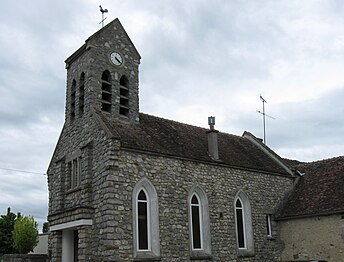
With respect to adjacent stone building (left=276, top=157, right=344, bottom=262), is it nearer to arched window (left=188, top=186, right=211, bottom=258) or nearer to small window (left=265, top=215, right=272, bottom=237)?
small window (left=265, top=215, right=272, bottom=237)

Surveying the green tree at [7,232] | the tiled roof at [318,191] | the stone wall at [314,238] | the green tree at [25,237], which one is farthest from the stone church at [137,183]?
the green tree at [7,232]

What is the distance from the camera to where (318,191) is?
2400 centimetres

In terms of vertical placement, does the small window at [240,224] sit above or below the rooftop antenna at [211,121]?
below

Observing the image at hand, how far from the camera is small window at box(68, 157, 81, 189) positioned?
2058 centimetres

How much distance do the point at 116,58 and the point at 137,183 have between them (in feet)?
Answer: 22.0

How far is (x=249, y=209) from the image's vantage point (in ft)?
76.5

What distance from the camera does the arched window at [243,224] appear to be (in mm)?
22625

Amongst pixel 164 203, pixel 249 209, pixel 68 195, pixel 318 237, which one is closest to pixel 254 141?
pixel 249 209

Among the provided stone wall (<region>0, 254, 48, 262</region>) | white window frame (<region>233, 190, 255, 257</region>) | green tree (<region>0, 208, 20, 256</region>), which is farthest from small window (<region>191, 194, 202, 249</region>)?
green tree (<region>0, 208, 20, 256</region>)

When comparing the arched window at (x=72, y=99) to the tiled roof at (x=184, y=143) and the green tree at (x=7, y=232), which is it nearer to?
the tiled roof at (x=184, y=143)

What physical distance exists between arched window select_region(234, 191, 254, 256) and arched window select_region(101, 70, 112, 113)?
26.0ft

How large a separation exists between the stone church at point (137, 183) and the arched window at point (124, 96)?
0.05 m

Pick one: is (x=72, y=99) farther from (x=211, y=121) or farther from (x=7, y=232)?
(x=7, y=232)

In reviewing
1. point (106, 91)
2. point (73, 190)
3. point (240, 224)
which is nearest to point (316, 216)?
point (240, 224)
